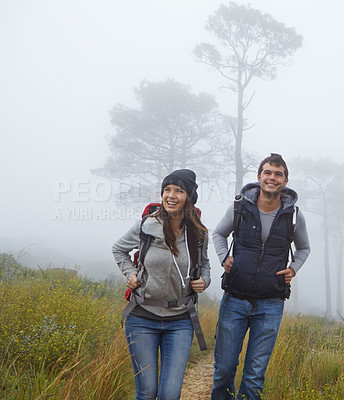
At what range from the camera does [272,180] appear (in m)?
2.87

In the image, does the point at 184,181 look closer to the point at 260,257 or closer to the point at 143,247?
the point at 143,247

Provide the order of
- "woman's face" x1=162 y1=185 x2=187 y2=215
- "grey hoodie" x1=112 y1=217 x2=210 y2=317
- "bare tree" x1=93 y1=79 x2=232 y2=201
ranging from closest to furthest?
1. "grey hoodie" x1=112 y1=217 x2=210 y2=317
2. "woman's face" x1=162 y1=185 x2=187 y2=215
3. "bare tree" x1=93 y1=79 x2=232 y2=201

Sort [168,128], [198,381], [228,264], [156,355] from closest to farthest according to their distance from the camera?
[156,355], [228,264], [198,381], [168,128]

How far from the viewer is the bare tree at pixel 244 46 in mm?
16438

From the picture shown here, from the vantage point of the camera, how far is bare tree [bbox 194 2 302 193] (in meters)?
16.4

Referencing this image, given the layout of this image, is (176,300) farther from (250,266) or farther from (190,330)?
(250,266)

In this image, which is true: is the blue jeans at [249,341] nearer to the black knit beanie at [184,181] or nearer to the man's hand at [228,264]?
the man's hand at [228,264]

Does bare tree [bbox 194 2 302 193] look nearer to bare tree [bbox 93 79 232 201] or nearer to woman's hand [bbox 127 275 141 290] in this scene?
bare tree [bbox 93 79 232 201]

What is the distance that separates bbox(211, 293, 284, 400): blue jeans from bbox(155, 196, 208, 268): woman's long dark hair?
0.66 m

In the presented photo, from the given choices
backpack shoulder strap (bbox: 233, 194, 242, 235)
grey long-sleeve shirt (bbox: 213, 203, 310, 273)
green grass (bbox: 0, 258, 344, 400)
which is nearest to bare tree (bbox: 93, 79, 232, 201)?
green grass (bbox: 0, 258, 344, 400)

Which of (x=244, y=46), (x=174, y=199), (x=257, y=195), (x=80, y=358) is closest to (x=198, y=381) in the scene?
(x=80, y=358)

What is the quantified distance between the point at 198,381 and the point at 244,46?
15546 mm

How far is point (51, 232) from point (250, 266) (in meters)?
66.7

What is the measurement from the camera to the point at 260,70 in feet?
55.1
